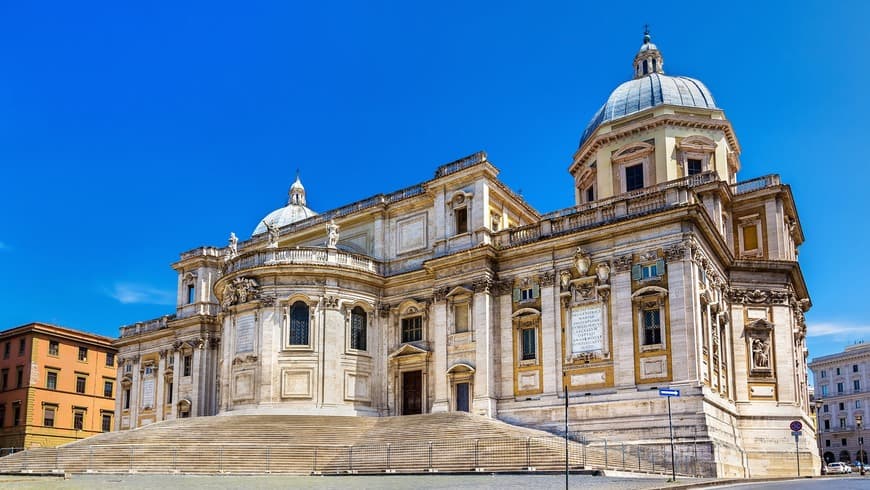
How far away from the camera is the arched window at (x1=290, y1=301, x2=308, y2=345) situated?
1689 inches

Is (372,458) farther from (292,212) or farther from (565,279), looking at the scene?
(292,212)

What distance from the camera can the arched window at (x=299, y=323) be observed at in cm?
4291

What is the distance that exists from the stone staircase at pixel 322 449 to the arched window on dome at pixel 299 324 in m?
4.96

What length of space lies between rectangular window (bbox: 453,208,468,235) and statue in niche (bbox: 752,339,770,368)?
15.9 metres

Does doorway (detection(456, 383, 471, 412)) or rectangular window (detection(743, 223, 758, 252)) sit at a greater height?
rectangular window (detection(743, 223, 758, 252))

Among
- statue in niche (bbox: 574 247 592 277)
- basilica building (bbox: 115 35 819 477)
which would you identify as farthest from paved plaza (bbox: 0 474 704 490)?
statue in niche (bbox: 574 247 592 277)

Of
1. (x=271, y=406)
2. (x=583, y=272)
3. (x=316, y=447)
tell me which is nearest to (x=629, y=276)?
(x=583, y=272)

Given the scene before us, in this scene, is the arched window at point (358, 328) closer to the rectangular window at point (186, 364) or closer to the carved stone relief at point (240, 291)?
the carved stone relief at point (240, 291)

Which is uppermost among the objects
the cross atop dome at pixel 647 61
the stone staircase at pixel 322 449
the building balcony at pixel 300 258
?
the cross atop dome at pixel 647 61

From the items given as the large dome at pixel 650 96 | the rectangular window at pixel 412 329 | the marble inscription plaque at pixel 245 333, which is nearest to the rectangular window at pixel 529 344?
the rectangular window at pixel 412 329

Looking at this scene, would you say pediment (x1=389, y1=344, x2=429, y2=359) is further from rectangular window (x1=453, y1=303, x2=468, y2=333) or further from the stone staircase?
the stone staircase

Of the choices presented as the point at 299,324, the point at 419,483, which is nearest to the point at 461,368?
the point at 299,324

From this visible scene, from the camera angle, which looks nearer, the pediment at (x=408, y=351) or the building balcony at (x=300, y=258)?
the pediment at (x=408, y=351)

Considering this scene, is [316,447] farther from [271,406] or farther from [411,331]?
[411,331]
